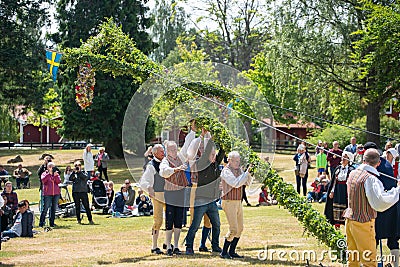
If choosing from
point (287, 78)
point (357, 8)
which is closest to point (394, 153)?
point (357, 8)

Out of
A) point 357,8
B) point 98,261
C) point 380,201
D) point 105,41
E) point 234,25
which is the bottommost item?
point 98,261

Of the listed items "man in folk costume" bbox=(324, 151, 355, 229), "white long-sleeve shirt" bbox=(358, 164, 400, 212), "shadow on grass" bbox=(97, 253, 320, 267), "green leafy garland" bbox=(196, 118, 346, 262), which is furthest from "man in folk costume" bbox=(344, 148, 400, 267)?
"man in folk costume" bbox=(324, 151, 355, 229)

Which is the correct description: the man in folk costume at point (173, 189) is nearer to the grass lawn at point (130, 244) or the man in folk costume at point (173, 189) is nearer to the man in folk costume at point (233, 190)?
the grass lawn at point (130, 244)

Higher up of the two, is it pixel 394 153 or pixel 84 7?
pixel 84 7

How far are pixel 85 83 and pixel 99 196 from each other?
23.0 feet

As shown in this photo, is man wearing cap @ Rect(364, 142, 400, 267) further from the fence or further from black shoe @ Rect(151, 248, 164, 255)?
the fence

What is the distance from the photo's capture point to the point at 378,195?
6906 millimetres

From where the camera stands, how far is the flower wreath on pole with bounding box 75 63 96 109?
1146cm

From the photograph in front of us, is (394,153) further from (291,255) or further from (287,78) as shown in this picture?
(287,78)

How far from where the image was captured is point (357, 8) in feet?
75.3

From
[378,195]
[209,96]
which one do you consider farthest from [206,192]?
[378,195]

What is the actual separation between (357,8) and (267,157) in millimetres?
14996

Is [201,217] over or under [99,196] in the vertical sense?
over

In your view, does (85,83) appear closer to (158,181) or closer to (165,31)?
(158,181)
